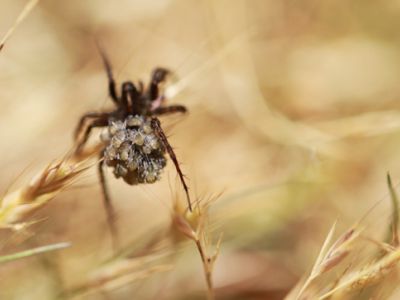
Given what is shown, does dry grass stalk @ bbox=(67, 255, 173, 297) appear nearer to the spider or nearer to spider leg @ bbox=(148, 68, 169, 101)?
the spider

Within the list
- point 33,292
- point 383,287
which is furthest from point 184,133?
point 383,287

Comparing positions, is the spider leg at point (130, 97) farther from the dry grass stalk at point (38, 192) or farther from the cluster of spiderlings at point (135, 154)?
the dry grass stalk at point (38, 192)

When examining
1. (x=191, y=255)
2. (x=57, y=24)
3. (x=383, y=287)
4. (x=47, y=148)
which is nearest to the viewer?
(x=383, y=287)

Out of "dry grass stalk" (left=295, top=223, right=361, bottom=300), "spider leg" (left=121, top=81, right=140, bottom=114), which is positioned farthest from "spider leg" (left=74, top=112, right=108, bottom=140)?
"dry grass stalk" (left=295, top=223, right=361, bottom=300)

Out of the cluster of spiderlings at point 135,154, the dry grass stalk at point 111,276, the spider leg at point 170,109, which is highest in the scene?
the spider leg at point 170,109

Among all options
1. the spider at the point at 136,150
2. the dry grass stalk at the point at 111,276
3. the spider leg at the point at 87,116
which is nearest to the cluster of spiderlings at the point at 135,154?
the spider at the point at 136,150

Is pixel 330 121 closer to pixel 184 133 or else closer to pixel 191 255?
pixel 184 133
